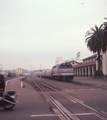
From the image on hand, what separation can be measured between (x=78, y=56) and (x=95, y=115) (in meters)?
134

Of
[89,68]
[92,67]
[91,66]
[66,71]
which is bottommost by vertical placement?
[66,71]

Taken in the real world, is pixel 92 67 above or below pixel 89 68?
above

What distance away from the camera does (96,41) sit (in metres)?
39.8

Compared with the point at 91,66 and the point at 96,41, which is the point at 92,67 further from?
the point at 96,41

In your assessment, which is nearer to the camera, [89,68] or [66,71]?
[66,71]

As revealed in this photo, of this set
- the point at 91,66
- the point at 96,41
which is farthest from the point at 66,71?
the point at 91,66

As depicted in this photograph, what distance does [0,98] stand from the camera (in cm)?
769

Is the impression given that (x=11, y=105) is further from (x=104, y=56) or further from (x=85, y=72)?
(x=85, y=72)

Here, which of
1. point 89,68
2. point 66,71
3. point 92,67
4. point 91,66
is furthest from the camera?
point 89,68

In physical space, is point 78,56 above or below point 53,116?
above

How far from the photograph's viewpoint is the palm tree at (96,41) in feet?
131

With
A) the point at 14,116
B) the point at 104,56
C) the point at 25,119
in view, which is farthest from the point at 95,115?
the point at 104,56

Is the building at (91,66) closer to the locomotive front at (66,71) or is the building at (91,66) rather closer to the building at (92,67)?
the building at (92,67)

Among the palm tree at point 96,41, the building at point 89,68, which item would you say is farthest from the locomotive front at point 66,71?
the building at point 89,68
